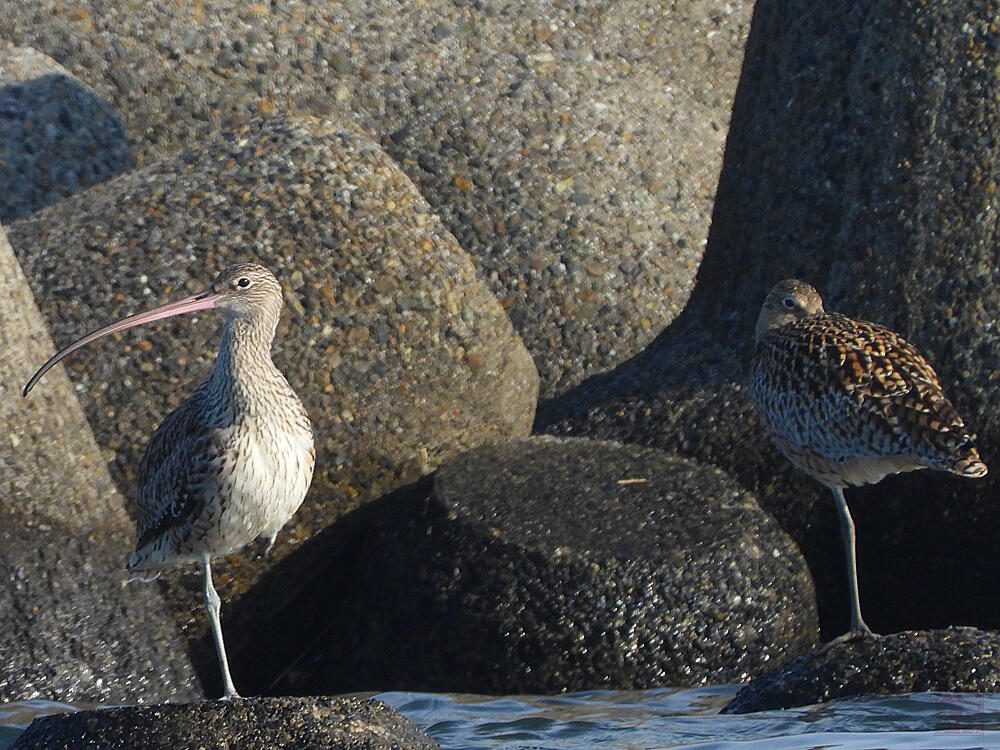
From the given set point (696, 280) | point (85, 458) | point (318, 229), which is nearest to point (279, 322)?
point (318, 229)

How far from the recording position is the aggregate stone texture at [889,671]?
654 centimetres

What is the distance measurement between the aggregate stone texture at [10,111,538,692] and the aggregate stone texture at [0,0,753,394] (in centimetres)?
72

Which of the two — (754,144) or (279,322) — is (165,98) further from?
(754,144)

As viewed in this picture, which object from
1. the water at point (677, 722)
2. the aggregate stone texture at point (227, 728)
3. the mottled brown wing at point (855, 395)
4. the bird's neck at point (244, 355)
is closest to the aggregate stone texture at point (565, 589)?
the water at point (677, 722)

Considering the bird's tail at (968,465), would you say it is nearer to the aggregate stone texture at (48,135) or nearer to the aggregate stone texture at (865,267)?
the aggregate stone texture at (865,267)

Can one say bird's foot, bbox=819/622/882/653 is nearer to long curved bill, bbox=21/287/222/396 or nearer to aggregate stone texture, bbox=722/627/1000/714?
aggregate stone texture, bbox=722/627/1000/714

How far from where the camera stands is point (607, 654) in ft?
25.3

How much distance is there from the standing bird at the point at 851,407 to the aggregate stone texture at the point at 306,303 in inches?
65.1

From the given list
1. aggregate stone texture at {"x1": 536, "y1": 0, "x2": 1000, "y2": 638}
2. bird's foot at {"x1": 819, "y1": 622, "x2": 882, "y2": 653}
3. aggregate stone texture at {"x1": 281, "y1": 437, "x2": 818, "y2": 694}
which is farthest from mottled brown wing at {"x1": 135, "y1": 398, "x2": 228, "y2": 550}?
bird's foot at {"x1": 819, "y1": 622, "x2": 882, "y2": 653}

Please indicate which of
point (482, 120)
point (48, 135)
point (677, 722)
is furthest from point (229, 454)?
point (482, 120)

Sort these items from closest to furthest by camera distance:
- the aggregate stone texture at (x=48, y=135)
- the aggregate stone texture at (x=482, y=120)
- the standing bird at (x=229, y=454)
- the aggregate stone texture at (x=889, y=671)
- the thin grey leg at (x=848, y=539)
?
the aggregate stone texture at (x=889, y=671)
the standing bird at (x=229, y=454)
the thin grey leg at (x=848, y=539)
the aggregate stone texture at (x=48, y=135)
the aggregate stone texture at (x=482, y=120)

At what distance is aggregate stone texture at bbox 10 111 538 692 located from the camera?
830 centimetres

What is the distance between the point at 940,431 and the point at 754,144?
8.98 ft

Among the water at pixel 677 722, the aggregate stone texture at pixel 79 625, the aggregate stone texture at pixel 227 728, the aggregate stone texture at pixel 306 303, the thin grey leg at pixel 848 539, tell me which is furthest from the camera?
the aggregate stone texture at pixel 306 303
